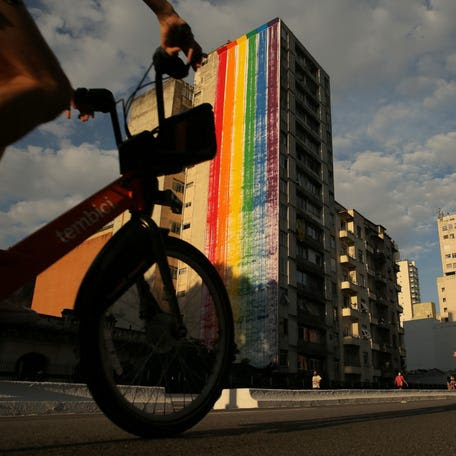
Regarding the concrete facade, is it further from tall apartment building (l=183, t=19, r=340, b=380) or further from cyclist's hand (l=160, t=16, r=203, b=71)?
cyclist's hand (l=160, t=16, r=203, b=71)

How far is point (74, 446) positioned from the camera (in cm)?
217

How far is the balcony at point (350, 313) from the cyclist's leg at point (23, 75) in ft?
162

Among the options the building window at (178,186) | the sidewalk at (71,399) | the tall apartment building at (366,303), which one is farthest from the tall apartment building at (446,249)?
the sidewalk at (71,399)

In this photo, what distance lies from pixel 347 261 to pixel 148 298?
50.6 metres

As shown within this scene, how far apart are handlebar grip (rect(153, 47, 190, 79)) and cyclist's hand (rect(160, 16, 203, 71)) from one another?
41 millimetres

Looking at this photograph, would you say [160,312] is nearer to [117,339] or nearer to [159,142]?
[117,339]

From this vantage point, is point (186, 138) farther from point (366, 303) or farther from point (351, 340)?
point (366, 303)

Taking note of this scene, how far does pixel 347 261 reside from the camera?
51.1 m

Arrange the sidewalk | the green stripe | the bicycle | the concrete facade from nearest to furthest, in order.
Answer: the bicycle → the sidewalk → the green stripe → the concrete facade

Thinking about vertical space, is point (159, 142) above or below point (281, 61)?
below

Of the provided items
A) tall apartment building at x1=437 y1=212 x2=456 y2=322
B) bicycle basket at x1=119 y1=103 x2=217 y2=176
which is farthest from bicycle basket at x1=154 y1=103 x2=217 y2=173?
tall apartment building at x1=437 y1=212 x2=456 y2=322

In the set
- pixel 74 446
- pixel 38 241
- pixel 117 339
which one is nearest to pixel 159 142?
pixel 38 241

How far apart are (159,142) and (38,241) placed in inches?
32.7

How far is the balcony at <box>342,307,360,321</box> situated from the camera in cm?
4843
